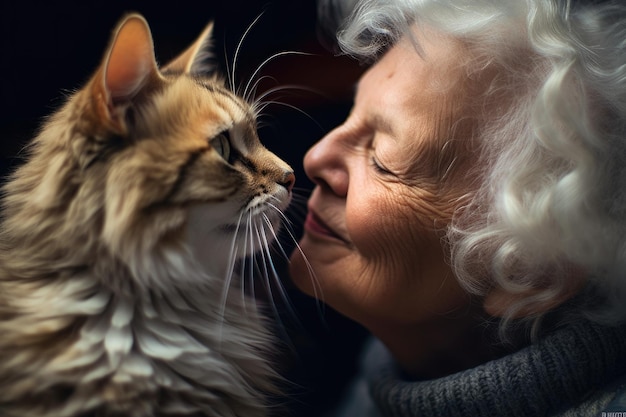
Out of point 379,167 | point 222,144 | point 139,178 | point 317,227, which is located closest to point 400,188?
point 379,167

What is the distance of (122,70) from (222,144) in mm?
176

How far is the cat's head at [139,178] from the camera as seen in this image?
2.47 ft

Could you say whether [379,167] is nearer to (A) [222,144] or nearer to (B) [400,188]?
(B) [400,188]

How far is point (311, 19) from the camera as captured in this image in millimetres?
1373

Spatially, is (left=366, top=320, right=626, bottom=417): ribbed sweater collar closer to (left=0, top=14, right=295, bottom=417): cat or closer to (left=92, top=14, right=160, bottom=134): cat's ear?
(left=0, top=14, right=295, bottom=417): cat

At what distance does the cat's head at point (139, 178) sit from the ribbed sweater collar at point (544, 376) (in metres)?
0.45

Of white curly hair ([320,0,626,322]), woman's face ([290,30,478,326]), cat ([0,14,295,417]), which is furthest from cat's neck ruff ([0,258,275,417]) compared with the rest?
white curly hair ([320,0,626,322])

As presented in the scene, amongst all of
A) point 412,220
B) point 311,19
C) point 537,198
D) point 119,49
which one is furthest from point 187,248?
point 311,19

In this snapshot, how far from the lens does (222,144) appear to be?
2.83ft

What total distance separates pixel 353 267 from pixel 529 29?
50 cm

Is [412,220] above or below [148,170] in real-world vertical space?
below

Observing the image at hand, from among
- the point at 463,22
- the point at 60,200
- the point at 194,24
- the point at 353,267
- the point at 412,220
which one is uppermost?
the point at 463,22

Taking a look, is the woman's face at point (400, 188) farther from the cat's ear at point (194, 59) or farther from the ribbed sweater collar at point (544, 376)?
the cat's ear at point (194, 59)

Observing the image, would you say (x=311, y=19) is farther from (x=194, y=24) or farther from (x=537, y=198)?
(x=537, y=198)
